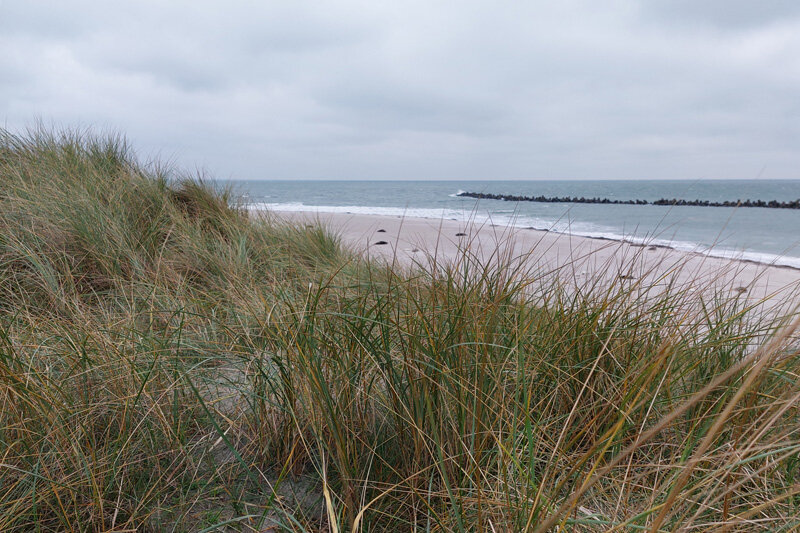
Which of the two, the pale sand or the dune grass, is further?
the pale sand

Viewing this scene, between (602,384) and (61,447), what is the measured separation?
5.57 feet

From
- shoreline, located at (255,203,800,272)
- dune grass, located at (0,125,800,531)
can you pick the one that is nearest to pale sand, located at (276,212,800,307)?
shoreline, located at (255,203,800,272)

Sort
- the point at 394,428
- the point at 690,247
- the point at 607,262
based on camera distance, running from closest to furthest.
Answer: the point at 394,428 < the point at 607,262 < the point at 690,247

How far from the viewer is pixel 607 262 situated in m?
2.19

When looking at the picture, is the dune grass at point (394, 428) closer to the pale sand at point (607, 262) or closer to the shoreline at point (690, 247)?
the pale sand at point (607, 262)

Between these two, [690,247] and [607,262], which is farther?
[690,247]

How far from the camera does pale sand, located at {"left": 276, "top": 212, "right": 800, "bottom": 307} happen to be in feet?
7.07

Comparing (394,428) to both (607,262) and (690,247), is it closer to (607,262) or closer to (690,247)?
(607,262)

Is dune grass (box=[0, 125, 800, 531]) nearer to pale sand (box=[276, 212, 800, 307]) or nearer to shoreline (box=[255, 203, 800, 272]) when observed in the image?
pale sand (box=[276, 212, 800, 307])

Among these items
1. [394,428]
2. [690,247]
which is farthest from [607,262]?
[690,247]

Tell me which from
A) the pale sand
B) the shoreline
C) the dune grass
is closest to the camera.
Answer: the dune grass

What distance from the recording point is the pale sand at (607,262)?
2.15m

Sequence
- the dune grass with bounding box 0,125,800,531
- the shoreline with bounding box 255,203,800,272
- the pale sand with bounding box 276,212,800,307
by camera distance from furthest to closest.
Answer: the shoreline with bounding box 255,203,800,272 < the pale sand with bounding box 276,212,800,307 < the dune grass with bounding box 0,125,800,531

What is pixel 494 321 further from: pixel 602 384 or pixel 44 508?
pixel 44 508
